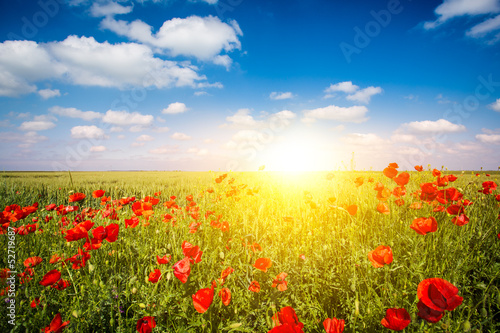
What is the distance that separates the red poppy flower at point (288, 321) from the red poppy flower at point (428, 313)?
48cm

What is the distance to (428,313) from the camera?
90 cm

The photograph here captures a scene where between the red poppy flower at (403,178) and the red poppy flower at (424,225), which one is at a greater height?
the red poppy flower at (403,178)

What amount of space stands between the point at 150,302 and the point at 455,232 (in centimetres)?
298

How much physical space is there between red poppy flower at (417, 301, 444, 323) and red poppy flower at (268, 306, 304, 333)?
0.48 metres

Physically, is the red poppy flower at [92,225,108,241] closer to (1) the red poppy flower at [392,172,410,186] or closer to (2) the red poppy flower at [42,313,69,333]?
(2) the red poppy flower at [42,313,69,333]

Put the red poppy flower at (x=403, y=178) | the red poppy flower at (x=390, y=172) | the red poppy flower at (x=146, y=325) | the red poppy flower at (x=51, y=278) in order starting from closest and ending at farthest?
the red poppy flower at (x=146, y=325), the red poppy flower at (x=51, y=278), the red poppy flower at (x=403, y=178), the red poppy flower at (x=390, y=172)

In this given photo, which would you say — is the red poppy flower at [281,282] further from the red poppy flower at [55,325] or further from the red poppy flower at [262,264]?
the red poppy flower at [55,325]

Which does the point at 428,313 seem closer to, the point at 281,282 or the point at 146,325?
the point at 281,282

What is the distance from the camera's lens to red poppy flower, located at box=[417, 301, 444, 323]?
35.1 inches

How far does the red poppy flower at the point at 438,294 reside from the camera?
861 millimetres

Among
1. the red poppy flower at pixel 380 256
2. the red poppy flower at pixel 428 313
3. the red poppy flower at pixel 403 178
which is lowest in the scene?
the red poppy flower at pixel 428 313

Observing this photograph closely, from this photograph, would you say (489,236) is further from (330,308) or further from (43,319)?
(43,319)

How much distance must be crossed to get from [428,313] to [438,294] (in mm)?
94

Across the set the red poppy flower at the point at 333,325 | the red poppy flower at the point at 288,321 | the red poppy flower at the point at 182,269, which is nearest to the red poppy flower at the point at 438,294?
the red poppy flower at the point at 333,325
